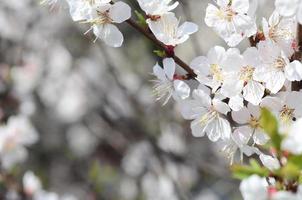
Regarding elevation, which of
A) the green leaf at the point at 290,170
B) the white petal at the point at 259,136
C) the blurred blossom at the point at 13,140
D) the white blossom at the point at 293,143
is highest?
the white blossom at the point at 293,143

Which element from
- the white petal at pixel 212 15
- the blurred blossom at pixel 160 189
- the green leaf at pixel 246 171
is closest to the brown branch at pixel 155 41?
the white petal at pixel 212 15

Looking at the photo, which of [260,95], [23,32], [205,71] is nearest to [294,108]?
[260,95]

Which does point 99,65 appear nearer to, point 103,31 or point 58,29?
point 58,29

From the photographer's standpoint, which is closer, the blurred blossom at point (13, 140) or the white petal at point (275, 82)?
the white petal at point (275, 82)

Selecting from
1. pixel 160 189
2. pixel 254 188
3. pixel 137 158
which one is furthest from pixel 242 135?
pixel 137 158

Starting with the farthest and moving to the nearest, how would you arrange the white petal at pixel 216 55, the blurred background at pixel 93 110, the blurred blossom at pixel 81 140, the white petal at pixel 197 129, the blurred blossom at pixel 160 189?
the blurred blossom at pixel 81 140, the blurred background at pixel 93 110, the blurred blossom at pixel 160 189, the white petal at pixel 197 129, the white petal at pixel 216 55

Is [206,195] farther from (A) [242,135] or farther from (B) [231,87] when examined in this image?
(B) [231,87]

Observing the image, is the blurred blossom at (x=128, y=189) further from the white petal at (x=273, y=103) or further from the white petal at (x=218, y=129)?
the white petal at (x=273, y=103)
